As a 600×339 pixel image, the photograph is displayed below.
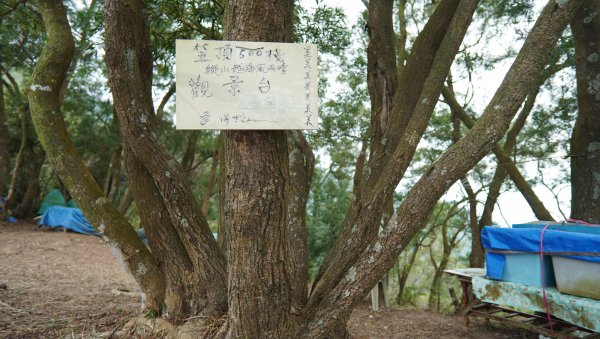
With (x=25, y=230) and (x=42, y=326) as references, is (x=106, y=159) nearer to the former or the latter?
(x=25, y=230)

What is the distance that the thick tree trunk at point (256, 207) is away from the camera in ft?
7.11

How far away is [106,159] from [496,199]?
11.1m

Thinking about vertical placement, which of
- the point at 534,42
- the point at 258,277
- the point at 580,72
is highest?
the point at 580,72

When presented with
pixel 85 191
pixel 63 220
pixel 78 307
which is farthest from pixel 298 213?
pixel 63 220

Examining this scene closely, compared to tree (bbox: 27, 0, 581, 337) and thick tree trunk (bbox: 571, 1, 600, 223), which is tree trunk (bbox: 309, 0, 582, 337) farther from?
thick tree trunk (bbox: 571, 1, 600, 223)

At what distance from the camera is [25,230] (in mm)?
10562

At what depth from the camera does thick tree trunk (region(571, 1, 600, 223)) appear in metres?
4.82

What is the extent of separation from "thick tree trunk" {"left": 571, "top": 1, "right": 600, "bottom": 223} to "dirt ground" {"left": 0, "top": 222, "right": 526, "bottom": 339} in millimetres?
1625

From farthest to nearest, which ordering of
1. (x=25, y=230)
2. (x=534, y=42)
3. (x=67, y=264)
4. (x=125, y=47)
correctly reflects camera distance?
(x=25, y=230) → (x=67, y=264) → (x=125, y=47) → (x=534, y=42)

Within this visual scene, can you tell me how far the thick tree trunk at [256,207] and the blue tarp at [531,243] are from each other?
8.54ft

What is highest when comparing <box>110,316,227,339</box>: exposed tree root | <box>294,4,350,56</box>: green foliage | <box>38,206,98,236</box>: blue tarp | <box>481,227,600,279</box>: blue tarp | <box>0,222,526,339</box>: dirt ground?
<box>294,4,350,56</box>: green foliage

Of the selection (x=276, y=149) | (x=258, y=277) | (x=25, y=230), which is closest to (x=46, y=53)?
(x=276, y=149)

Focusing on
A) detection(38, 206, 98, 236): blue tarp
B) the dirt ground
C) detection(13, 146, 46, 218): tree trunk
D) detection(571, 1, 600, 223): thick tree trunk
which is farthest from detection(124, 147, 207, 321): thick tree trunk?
detection(13, 146, 46, 218): tree trunk

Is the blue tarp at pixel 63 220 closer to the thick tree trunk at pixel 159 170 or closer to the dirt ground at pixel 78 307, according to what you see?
the dirt ground at pixel 78 307
